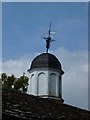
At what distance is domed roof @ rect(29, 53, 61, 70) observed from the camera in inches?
1195

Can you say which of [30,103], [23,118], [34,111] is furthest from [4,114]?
[30,103]

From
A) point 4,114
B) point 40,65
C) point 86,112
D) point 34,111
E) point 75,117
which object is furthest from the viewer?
point 40,65

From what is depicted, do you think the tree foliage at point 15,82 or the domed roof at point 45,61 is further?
the domed roof at point 45,61

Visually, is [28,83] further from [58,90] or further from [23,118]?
[23,118]

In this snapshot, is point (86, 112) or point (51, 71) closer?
point (86, 112)

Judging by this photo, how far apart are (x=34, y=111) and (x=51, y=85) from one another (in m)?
21.3

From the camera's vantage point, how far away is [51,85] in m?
31.3

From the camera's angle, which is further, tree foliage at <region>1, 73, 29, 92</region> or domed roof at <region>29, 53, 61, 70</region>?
domed roof at <region>29, 53, 61, 70</region>

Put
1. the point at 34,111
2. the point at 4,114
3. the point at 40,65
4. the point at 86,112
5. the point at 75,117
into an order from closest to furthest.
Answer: the point at 4,114
the point at 34,111
the point at 75,117
the point at 86,112
the point at 40,65

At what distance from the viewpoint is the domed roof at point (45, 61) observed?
1195 inches

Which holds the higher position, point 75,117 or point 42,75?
point 42,75

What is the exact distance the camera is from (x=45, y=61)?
1196 inches

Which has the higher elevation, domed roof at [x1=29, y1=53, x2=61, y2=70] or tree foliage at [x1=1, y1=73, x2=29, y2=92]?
domed roof at [x1=29, y1=53, x2=61, y2=70]

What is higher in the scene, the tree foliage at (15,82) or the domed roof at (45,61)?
the domed roof at (45,61)
